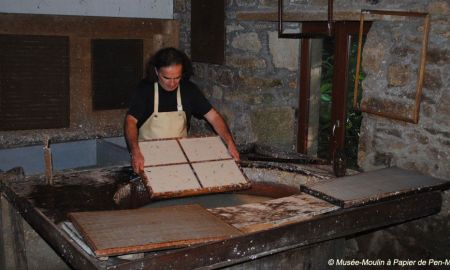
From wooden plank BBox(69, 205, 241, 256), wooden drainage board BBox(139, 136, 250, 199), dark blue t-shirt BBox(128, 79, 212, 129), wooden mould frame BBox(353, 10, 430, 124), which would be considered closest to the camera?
wooden plank BBox(69, 205, 241, 256)

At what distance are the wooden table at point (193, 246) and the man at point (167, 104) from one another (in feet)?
1.84

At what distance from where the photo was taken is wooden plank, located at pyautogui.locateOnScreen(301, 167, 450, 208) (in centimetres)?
295

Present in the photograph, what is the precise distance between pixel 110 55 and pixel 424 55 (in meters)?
3.68

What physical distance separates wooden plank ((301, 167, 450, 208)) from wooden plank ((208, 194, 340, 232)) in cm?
6

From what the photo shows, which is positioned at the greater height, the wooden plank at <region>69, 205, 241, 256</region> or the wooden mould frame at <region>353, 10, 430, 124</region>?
the wooden mould frame at <region>353, 10, 430, 124</region>

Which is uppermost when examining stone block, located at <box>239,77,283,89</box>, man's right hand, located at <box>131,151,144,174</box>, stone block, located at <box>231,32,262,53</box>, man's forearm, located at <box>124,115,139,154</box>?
stone block, located at <box>231,32,262,53</box>

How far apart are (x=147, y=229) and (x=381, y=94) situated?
2406 millimetres

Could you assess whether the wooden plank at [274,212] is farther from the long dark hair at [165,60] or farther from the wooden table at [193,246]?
the long dark hair at [165,60]

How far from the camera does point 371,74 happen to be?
165 inches

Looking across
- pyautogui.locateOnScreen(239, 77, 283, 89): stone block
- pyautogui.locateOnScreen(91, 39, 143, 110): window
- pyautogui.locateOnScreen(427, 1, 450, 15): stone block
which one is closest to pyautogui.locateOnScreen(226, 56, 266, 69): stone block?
pyautogui.locateOnScreen(239, 77, 283, 89): stone block

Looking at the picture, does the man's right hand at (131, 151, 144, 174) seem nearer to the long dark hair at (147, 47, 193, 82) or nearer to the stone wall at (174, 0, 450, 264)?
the long dark hair at (147, 47, 193, 82)

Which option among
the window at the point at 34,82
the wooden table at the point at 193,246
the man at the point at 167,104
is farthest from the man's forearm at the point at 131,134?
the window at the point at 34,82

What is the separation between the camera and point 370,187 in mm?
3143

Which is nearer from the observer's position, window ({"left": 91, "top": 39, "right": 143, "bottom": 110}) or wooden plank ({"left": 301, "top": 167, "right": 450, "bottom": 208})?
wooden plank ({"left": 301, "top": 167, "right": 450, "bottom": 208})
